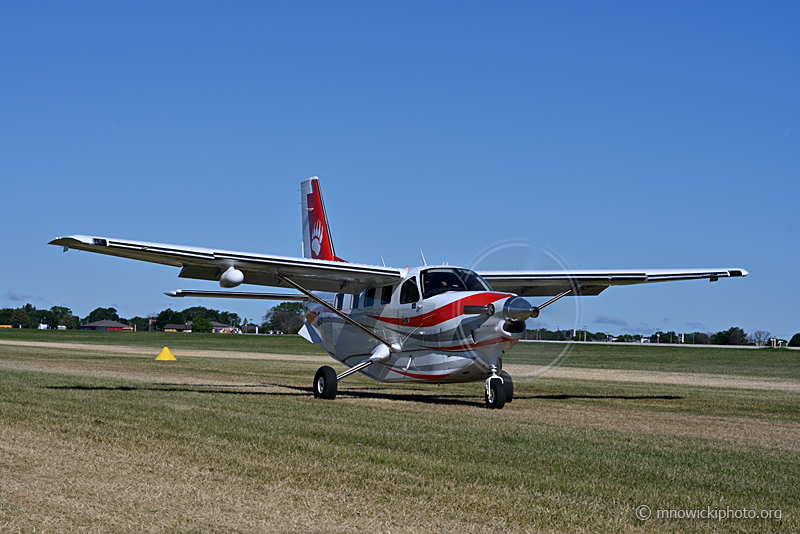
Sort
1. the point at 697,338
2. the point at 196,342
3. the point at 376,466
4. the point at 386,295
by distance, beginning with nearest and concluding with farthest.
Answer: the point at 376,466 → the point at 386,295 → the point at 196,342 → the point at 697,338

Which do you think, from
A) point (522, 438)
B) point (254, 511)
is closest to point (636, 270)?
point (522, 438)

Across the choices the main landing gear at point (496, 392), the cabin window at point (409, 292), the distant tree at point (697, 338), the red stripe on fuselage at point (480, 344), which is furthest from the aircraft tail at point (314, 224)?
the distant tree at point (697, 338)

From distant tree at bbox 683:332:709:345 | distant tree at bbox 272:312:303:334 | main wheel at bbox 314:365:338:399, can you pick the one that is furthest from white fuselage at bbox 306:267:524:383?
distant tree at bbox 272:312:303:334

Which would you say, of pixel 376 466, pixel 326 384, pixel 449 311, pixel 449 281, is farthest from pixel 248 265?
pixel 376 466

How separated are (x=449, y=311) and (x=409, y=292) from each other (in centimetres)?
157

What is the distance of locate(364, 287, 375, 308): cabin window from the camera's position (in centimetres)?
1745

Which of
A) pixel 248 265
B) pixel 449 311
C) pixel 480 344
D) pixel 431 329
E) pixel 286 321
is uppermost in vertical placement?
pixel 286 321

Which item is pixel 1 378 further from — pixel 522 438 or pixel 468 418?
pixel 522 438

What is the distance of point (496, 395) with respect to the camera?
47.9 ft

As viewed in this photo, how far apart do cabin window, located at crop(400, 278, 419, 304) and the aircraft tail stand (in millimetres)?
5643

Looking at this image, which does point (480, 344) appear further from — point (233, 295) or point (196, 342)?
point (196, 342)

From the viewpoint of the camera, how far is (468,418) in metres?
12.7

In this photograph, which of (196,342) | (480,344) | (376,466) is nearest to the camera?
(376,466)

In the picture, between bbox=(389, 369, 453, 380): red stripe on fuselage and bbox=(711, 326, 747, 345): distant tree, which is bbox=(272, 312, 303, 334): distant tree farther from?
bbox=(389, 369, 453, 380): red stripe on fuselage
